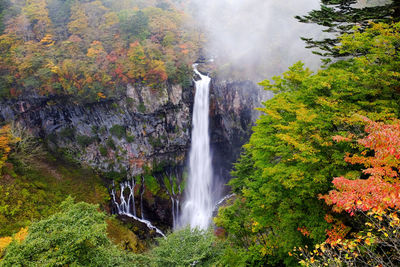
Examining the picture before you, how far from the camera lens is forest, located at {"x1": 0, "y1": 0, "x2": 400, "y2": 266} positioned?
5.79m

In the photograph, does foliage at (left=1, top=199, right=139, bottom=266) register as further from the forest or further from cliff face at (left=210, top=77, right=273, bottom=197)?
cliff face at (left=210, top=77, right=273, bottom=197)

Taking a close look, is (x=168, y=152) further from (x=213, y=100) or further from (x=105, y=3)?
(x=105, y=3)

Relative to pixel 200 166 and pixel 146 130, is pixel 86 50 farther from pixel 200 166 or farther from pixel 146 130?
pixel 200 166

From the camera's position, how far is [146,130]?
2633 centimetres

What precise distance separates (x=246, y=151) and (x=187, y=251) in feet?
31.4

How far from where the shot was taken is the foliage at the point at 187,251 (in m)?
10.5

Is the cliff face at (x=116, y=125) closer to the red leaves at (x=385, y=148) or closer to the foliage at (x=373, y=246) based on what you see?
the red leaves at (x=385, y=148)

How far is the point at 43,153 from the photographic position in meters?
23.6

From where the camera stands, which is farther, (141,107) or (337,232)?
(141,107)

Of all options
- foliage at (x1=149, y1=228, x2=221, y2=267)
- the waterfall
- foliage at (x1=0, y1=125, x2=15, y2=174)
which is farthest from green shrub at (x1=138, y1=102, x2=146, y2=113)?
foliage at (x1=149, y1=228, x2=221, y2=267)

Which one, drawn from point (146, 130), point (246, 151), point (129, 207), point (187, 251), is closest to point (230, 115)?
point (246, 151)

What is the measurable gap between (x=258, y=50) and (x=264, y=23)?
670 cm

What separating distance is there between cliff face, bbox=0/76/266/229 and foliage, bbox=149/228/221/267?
14.6m

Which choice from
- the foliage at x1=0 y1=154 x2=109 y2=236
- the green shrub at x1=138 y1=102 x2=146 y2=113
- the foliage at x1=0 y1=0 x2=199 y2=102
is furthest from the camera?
the green shrub at x1=138 y1=102 x2=146 y2=113
